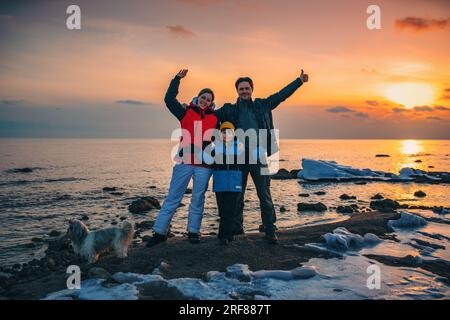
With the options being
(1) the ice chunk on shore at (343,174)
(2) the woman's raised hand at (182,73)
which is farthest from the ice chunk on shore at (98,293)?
(1) the ice chunk on shore at (343,174)

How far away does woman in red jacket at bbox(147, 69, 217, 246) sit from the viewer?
20.7ft

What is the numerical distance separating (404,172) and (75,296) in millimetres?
31798

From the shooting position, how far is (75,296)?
14.8 ft

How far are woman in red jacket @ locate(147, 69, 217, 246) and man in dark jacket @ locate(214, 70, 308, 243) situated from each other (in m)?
0.36

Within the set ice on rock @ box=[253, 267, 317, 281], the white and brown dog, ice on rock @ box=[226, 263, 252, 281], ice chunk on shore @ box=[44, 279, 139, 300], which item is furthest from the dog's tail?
ice on rock @ box=[253, 267, 317, 281]

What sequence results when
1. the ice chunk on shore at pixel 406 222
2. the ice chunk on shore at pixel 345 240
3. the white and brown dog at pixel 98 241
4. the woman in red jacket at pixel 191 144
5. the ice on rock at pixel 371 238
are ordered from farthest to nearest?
the ice chunk on shore at pixel 406 222
the ice on rock at pixel 371 238
the ice chunk on shore at pixel 345 240
the woman in red jacket at pixel 191 144
the white and brown dog at pixel 98 241

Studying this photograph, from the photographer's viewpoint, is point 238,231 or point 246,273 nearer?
point 246,273

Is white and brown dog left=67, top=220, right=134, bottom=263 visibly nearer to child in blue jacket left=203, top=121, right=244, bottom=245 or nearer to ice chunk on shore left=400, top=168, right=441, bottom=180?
child in blue jacket left=203, top=121, right=244, bottom=245

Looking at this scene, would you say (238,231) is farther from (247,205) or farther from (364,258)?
(247,205)

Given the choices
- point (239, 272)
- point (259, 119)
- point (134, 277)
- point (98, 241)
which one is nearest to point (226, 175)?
point (259, 119)

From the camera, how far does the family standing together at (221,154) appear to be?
628 cm

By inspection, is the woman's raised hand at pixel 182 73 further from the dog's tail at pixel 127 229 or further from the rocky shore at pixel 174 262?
the rocky shore at pixel 174 262

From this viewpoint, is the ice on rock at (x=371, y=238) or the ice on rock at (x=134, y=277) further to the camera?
the ice on rock at (x=371, y=238)
